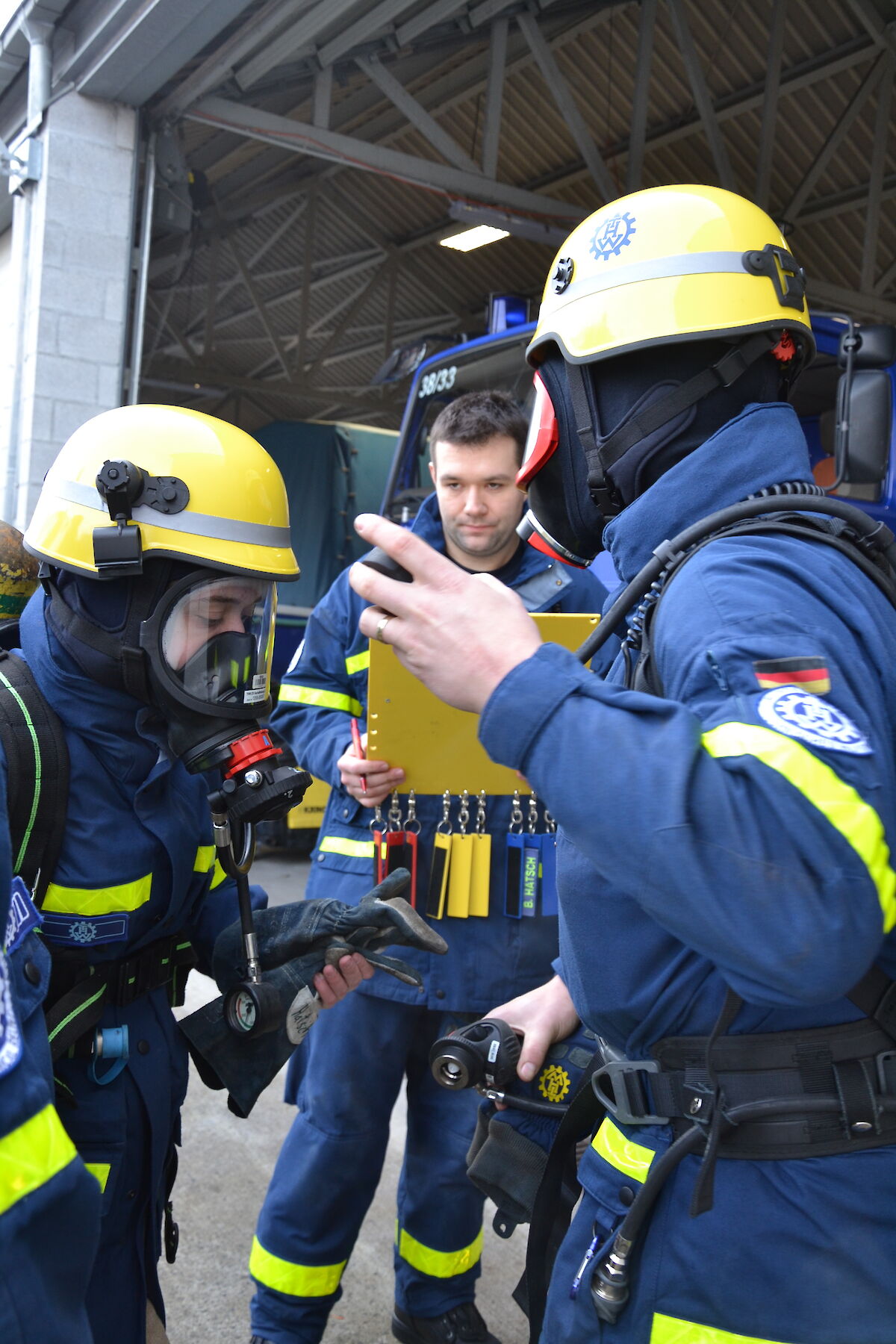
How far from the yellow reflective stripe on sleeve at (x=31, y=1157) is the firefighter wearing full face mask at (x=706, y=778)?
538 mm

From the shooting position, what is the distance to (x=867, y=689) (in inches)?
40.9

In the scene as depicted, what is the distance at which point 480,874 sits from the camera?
264 cm

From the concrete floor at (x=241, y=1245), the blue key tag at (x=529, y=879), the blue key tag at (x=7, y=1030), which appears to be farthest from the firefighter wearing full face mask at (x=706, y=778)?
the concrete floor at (x=241, y=1245)

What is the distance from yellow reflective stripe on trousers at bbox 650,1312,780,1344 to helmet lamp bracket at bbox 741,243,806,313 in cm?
122

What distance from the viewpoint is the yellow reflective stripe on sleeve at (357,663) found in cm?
286

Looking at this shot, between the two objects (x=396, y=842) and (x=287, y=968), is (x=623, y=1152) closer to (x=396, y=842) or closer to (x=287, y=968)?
(x=287, y=968)

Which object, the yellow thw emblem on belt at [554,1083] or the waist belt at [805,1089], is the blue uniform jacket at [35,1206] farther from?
the yellow thw emblem on belt at [554,1083]

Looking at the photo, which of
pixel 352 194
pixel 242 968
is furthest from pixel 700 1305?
pixel 352 194

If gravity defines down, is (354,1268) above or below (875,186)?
below

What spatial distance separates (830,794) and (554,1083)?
1017 mm

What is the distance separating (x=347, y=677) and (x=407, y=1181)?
1345mm

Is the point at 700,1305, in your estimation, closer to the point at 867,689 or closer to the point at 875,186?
the point at 867,689

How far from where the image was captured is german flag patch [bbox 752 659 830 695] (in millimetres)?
985

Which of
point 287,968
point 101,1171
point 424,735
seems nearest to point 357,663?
point 424,735
